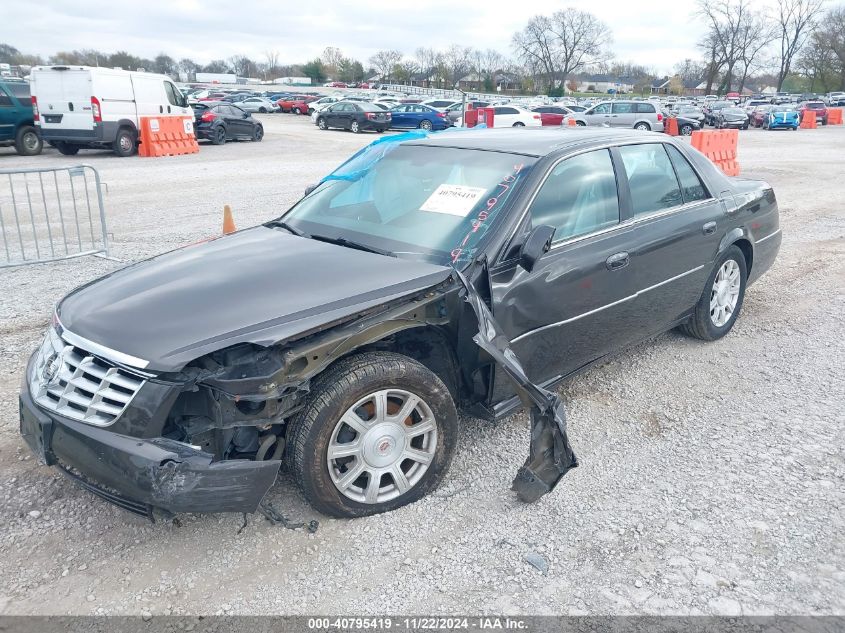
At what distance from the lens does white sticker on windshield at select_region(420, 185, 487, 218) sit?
145 inches

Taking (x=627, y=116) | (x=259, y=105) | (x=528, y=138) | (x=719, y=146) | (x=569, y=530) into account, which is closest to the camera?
(x=569, y=530)

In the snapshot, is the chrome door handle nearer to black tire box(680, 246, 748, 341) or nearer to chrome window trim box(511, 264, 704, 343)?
chrome window trim box(511, 264, 704, 343)

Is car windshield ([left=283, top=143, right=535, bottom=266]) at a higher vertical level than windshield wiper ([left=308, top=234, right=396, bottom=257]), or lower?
higher

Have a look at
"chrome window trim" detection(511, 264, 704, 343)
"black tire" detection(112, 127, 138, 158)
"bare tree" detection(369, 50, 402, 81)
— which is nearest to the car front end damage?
"chrome window trim" detection(511, 264, 704, 343)

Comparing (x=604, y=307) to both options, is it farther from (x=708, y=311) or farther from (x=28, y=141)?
(x=28, y=141)

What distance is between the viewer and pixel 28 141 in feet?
59.4

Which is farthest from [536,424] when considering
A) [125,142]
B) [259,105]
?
[259,105]

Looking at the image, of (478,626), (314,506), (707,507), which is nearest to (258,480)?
(314,506)

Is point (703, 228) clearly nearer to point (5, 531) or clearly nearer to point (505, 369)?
point (505, 369)

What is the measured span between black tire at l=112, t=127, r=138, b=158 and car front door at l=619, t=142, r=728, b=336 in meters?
16.9

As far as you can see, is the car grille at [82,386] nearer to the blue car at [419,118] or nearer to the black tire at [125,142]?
the black tire at [125,142]

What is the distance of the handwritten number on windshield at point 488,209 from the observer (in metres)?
3.45

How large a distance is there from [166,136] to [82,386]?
18.2 metres

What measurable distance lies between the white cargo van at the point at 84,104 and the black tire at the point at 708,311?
16.7 metres
